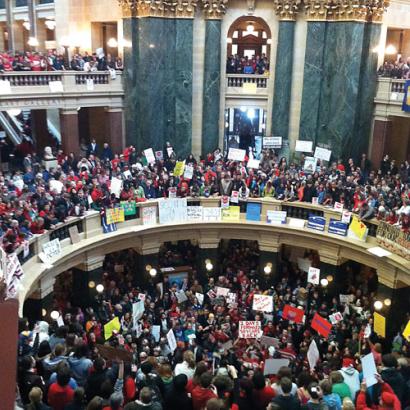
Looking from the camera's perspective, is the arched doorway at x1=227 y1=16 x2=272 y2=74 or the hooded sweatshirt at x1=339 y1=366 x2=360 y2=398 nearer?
the hooded sweatshirt at x1=339 y1=366 x2=360 y2=398

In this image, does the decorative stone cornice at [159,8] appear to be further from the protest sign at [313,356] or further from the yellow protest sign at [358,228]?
the protest sign at [313,356]

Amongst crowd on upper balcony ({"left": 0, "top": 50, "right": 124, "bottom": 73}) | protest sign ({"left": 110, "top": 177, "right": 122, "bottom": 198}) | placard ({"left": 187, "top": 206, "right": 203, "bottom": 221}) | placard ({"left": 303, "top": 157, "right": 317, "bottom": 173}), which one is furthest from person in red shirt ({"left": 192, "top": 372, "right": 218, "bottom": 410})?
placard ({"left": 303, "top": 157, "right": 317, "bottom": 173})

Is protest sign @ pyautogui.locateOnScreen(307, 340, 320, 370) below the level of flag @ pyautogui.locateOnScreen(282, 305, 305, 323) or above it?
above

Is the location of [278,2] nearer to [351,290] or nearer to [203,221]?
[203,221]

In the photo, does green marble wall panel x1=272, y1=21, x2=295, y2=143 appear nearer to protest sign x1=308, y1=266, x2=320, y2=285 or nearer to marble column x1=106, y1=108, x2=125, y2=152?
marble column x1=106, y1=108, x2=125, y2=152

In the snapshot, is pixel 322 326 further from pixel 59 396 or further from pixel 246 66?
pixel 246 66

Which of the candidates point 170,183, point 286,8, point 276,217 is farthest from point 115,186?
point 286,8

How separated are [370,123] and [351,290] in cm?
848

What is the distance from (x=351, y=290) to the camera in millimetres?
23375

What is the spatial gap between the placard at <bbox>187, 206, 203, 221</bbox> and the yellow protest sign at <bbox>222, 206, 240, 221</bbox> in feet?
3.54

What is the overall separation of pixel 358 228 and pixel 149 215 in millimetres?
8568

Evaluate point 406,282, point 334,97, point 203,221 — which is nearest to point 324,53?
point 334,97

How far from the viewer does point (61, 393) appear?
7.96 meters

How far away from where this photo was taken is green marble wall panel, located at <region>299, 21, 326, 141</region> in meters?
25.6
